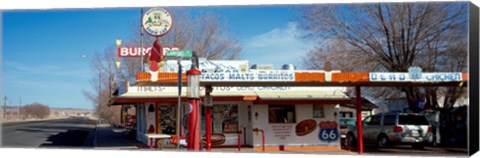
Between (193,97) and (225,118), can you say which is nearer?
(193,97)

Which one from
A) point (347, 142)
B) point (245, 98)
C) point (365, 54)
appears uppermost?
point (365, 54)

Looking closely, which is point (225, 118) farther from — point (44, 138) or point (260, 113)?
point (44, 138)

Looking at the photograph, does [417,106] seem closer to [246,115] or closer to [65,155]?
[246,115]

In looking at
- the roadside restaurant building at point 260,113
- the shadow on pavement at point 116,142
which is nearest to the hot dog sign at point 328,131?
the roadside restaurant building at point 260,113

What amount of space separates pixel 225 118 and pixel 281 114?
7.49 feet

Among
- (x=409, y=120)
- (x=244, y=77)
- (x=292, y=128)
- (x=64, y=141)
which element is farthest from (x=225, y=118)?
(x=64, y=141)

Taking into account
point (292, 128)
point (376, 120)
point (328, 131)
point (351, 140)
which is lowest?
point (351, 140)

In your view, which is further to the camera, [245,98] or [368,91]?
[368,91]

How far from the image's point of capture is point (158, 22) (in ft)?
80.2

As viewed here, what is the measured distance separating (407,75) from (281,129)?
5.96 meters

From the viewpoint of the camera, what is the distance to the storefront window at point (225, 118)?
24875 mm

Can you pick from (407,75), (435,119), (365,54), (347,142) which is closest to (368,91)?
(365,54)

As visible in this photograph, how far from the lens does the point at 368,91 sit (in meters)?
32.3

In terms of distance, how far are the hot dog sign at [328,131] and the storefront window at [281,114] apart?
1121mm
